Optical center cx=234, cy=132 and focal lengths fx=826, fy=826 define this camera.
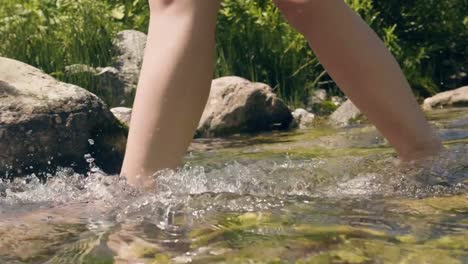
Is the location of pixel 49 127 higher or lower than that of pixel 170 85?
lower

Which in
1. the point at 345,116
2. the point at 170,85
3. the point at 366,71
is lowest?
the point at 345,116

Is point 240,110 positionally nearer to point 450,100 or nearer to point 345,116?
point 345,116

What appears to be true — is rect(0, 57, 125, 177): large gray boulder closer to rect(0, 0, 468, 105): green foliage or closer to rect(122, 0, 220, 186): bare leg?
rect(122, 0, 220, 186): bare leg

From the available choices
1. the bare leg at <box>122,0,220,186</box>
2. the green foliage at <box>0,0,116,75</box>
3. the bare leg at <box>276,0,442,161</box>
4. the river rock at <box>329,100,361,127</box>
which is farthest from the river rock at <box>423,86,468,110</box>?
the bare leg at <box>122,0,220,186</box>

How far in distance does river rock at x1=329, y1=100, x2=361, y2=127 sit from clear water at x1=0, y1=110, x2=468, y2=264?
11.2ft

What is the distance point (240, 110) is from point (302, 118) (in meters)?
0.79

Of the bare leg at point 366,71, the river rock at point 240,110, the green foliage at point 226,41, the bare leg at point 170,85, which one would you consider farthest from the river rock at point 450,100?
the bare leg at point 170,85

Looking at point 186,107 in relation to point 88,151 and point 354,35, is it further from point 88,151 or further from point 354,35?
point 88,151

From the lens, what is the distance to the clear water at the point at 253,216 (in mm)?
1706

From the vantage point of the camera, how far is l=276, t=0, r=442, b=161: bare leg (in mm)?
2633

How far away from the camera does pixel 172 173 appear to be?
91.2 inches

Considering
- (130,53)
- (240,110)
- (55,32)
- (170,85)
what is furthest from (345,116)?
(170,85)

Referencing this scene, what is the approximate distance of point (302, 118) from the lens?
282 inches

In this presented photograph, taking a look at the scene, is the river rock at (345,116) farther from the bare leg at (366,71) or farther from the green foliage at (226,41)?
the bare leg at (366,71)
